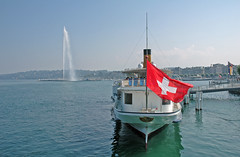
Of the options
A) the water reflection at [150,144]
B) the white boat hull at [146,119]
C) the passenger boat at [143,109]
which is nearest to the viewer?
the white boat hull at [146,119]

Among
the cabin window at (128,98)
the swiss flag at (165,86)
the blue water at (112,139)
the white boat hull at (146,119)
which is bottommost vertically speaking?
the blue water at (112,139)

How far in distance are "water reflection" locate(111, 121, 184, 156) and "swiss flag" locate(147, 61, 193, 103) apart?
168 inches

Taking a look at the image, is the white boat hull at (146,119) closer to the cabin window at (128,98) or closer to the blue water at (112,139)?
the blue water at (112,139)

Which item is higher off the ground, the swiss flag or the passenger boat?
the swiss flag

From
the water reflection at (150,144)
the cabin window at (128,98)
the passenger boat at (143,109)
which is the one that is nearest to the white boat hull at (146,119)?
the passenger boat at (143,109)

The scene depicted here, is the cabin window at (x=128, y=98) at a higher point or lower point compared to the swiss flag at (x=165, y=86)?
lower

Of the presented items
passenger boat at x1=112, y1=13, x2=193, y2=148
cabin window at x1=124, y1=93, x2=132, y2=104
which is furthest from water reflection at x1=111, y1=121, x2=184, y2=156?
cabin window at x1=124, y1=93, x2=132, y2=104

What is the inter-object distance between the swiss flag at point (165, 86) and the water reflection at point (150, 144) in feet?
14.0

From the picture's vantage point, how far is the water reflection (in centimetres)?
1462

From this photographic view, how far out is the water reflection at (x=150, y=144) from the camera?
1462 centimetres

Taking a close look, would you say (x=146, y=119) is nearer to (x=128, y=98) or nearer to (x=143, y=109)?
(x=143, y=109)

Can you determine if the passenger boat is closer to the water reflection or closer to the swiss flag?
the water reflection

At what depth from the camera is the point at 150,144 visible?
15891 mm

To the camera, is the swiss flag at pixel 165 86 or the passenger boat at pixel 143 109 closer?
the swiss flag at pixel 165 86
